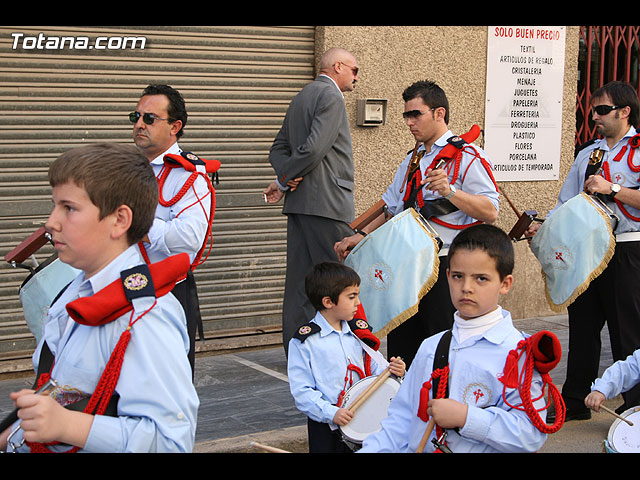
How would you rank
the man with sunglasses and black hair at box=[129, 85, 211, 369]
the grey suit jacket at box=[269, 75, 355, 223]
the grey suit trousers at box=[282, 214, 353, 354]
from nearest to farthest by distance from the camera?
1. the man with sunglasses and black hair at box=[129, 85, 211, 369]
2. the grey suit jacket at box=[269, 75, 355, 223]
3. the grey suit trousers at box=[282, 214, 353, 354]

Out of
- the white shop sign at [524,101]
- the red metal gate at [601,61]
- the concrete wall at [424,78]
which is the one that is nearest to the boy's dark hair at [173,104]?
the concrete wall at [424,78]

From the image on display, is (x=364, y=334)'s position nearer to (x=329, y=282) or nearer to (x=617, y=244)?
(x=329, y=282)

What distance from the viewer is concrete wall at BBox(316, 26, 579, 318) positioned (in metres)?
7.14

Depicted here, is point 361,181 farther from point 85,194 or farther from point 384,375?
point 85,194

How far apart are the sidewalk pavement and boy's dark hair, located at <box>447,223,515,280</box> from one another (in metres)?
1.87

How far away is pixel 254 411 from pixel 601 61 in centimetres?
559

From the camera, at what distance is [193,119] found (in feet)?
21.7

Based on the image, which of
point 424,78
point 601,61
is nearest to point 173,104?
point 424,78

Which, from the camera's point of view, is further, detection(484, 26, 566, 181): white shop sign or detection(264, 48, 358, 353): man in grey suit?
detection(484, 26, 566, 181): white shop sign

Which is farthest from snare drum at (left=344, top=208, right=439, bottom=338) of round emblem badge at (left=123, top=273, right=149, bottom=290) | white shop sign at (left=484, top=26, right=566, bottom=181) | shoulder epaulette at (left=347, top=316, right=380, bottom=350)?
white shop sign at (left=484, top=26, right=566, bottom=181)

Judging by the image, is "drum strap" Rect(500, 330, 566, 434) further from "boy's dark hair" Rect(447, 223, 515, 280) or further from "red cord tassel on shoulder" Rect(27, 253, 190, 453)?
"red cord tassel on shoulder" Rect(27, 253, 190, 453)

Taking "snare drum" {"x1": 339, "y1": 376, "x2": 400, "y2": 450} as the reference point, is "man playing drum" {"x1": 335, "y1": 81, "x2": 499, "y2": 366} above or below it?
above

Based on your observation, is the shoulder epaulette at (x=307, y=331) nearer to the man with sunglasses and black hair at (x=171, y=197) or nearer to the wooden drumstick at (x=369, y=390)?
the wooden drumstick at (x=369, y=390)

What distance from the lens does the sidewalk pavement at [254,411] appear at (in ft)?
15.5
